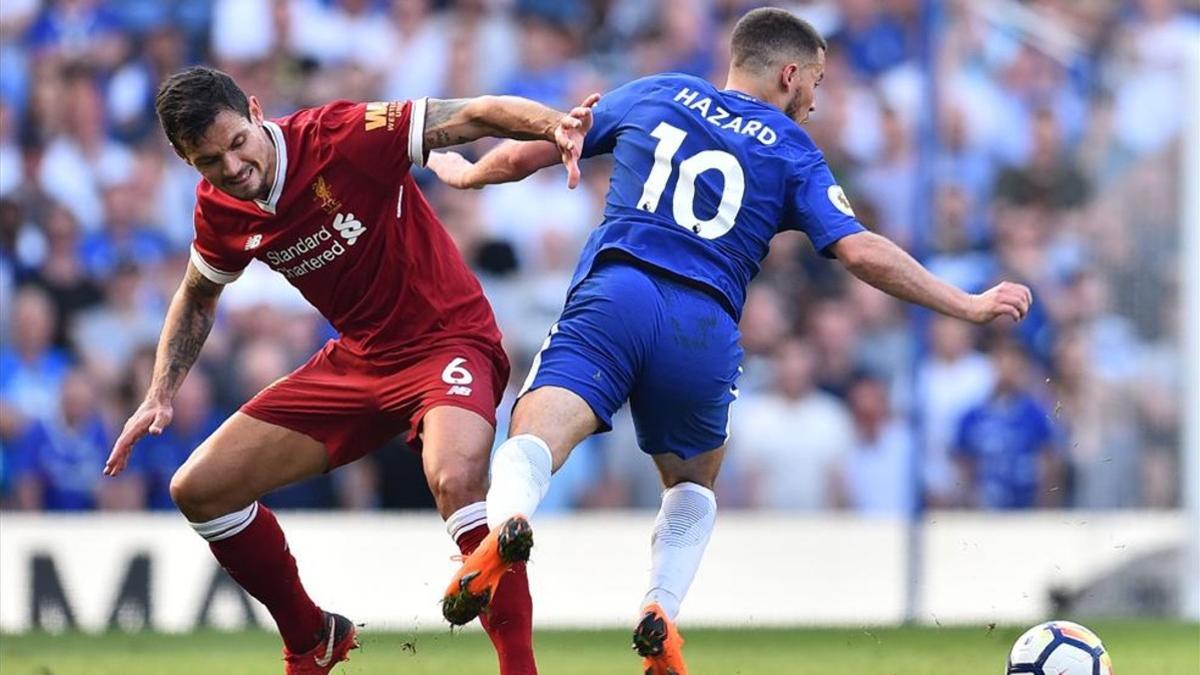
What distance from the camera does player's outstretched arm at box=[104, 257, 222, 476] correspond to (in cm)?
722

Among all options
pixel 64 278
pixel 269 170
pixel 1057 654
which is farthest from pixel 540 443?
pixel 64 278

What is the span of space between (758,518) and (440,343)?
22.3 feet

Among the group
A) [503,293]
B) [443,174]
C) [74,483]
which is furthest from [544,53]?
[443,174]

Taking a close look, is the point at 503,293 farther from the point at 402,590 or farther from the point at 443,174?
the point at 443,174

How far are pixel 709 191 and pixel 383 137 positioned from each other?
3.81ft

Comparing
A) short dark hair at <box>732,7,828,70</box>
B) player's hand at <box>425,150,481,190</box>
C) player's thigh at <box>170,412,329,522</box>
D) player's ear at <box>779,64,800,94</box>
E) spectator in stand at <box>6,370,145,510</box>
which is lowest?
spectator in stand at <box>6,370,145,510</box>

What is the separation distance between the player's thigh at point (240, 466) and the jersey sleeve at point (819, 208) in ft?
6.35

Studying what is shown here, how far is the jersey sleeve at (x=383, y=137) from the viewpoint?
6871 mm

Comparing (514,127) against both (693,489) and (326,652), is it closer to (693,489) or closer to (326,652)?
(693,489)

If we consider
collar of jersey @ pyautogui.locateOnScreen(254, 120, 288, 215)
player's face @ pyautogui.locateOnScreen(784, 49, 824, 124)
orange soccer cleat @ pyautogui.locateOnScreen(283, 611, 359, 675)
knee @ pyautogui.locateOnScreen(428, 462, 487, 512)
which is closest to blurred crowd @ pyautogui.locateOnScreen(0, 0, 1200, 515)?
orange soccer cleat @ pyautogui.locateOnScreen(283, 611, 359, 675)

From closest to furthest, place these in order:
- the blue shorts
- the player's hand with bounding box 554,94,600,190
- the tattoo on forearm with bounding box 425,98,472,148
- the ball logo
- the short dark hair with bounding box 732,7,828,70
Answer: the player's hand with bounding box 554,94,600,190 < the blue shorts < the ball logo < the tattoo on forearm with bounding box 425,98,472,148 < the short dark hair with bounding box 732,7,828,70

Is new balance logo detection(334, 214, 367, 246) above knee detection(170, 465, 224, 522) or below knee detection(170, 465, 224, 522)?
above

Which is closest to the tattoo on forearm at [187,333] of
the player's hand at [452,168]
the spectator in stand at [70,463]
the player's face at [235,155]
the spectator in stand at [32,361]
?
the player's face at [235,155]

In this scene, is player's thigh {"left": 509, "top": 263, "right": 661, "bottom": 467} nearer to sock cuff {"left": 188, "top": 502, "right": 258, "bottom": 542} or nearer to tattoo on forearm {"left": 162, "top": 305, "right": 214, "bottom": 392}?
sock cuff {"left": 188, "top": 502, "right": 258, "bottom": 542}
